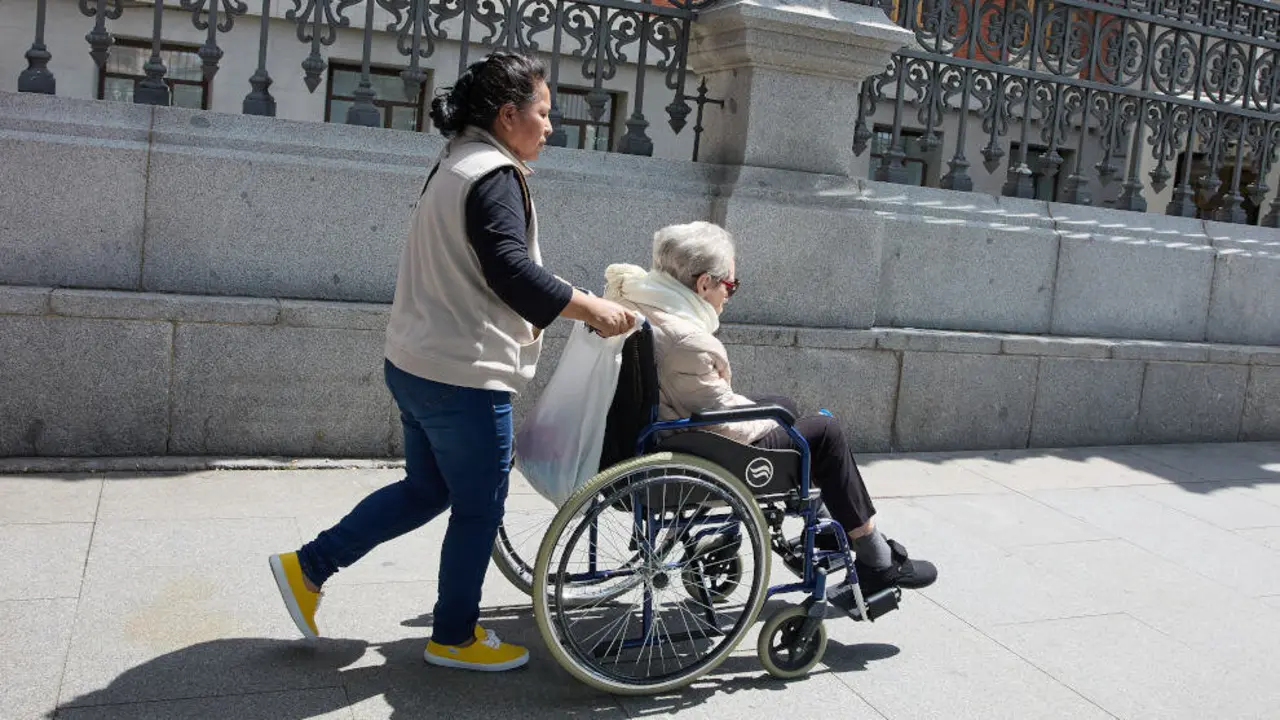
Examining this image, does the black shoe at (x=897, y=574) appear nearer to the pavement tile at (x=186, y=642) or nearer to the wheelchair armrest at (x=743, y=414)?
the wheelchair armrest at (x=743, y=414)

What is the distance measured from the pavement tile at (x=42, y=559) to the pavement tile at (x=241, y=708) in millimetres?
844

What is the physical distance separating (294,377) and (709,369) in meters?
2.55

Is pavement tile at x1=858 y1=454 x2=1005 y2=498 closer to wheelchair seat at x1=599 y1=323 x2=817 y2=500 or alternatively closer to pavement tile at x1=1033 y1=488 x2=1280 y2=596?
pavement tile at x1=1033 y1=488 x2=1280 y2=596

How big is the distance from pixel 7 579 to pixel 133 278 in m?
1.82

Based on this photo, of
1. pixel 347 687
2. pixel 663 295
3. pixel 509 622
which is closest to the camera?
pixel 347 687

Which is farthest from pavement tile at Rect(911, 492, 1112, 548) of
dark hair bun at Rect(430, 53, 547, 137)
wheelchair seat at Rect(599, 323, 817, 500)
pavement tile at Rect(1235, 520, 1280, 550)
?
dark hair bun at Rect(430, 53, 547, 137)

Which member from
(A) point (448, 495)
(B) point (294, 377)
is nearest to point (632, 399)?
(A) point (448, 495)

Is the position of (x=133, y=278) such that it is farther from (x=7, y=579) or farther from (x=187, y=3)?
(x=7, y=579)

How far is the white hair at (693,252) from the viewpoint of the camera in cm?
384

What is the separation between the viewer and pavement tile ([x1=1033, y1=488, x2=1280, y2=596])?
5.34 metres

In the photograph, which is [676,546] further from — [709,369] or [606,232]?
[606,232]

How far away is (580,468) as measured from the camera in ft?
12.2

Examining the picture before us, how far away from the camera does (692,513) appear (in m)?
3.67

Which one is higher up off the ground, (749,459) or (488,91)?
(488,91)
